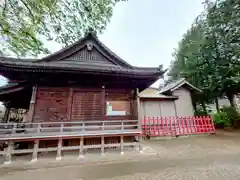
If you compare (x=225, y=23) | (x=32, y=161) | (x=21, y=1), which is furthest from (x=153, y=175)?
(x=225, y=23)

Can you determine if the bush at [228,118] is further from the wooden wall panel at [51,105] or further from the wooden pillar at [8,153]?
the wooden pillar at [8,153]

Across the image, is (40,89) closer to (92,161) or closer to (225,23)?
(92,161)

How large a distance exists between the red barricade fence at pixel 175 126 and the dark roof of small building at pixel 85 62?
12.7 feet

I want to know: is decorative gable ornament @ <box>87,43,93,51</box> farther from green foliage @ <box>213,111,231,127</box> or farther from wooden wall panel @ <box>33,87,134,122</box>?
green foliage @ <box>213,111,231,127</box>

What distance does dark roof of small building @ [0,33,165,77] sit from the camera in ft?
15.7

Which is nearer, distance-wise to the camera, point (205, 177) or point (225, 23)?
Answer: point (205, 177)

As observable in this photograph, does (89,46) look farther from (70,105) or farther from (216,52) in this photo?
(216,52)

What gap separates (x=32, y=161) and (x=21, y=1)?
717cm

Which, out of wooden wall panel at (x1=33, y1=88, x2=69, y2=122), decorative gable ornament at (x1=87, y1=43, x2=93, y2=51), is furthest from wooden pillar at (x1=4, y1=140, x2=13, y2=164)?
decorative gable ornament at (x1=87, y1=43, x2=93, y2=51)

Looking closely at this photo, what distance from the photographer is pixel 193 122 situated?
848 centimetres

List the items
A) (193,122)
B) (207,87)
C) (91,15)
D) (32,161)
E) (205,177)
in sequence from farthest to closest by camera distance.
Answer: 1. (207,87)
2. (193,122)
3. (91,15)
4. (32,161)
5. (205,177)

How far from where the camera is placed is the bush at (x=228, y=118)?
11062 mm

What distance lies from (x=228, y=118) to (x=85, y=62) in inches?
517

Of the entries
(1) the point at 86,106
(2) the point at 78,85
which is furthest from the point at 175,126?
(2) the point at 78,85
